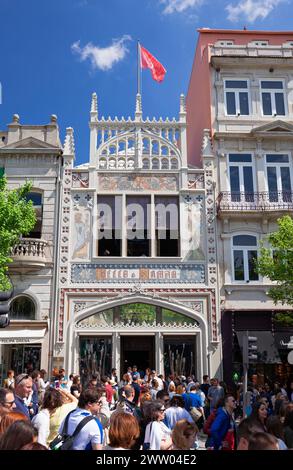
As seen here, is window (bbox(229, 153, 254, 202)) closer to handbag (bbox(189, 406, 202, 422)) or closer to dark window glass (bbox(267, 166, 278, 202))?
dark window glass (bbox(267, 166, 278, 202))

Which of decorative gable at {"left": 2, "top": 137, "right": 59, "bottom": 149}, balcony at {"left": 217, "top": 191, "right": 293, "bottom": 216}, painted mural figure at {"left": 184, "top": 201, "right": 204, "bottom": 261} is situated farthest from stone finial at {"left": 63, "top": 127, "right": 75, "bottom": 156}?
balcony at {"left": 217, "top": 191, "right": 293, "bottom": 216}

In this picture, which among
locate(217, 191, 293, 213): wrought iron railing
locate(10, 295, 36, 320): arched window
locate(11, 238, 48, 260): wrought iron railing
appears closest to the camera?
locate(11, 238, 48, 260): wrought iron railing

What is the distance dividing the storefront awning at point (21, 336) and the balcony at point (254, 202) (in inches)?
396

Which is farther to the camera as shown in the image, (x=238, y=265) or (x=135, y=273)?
(x=238, y=265)

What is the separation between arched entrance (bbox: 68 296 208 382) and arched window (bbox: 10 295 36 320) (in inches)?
85.0

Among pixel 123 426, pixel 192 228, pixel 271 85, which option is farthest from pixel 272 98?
pixel 123 426

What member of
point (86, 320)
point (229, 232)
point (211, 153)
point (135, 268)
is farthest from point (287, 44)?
point (86, 320)

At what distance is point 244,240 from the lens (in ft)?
73.6

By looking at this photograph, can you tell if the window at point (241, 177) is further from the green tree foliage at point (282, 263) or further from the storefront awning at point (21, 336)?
the storefront awning at point (21, 336)

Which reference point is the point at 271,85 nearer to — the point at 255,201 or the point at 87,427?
the point at 255,201

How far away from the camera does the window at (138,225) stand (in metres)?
22.1

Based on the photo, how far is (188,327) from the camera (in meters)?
21.0

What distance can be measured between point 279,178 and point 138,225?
7559 mm

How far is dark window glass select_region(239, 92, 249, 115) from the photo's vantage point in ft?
79.7
